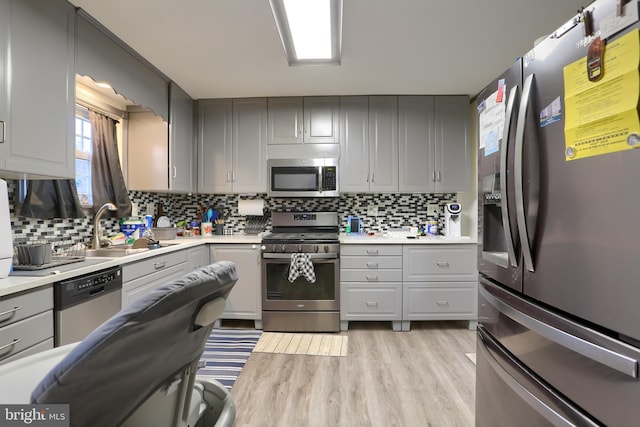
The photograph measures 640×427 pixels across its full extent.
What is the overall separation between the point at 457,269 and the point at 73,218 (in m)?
3.24

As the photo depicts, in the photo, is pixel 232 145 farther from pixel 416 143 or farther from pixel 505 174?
pixel 505 174

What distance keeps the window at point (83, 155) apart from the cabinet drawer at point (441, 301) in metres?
2.93

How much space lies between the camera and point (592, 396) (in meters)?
0.77

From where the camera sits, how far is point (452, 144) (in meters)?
3.16

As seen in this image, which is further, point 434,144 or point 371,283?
point 434,144

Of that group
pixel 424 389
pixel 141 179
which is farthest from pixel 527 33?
pixel 141 179

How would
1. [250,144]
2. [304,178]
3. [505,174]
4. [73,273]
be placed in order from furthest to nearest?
[250,144]
[304,178]
[73,273]
[505,174]

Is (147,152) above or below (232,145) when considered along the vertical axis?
below

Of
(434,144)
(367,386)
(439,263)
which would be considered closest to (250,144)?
(434,144)

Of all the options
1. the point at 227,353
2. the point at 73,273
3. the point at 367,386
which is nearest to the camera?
the point at 73,273

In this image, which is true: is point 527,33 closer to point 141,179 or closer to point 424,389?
point 424,389

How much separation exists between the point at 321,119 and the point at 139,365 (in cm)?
297

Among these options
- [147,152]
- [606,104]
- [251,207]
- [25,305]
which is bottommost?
[25,305]

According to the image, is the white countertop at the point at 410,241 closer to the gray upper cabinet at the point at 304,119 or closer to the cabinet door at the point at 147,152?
the gray upper cabinet at the point at 304,119
